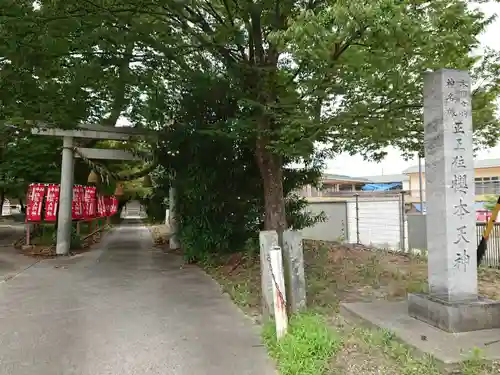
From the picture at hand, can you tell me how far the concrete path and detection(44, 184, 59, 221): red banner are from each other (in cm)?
474

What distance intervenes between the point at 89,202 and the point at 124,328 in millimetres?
12494

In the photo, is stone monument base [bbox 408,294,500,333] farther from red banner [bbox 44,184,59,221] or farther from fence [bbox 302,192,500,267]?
red banner [bbox 44,184,59,221]

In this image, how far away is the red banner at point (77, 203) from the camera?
567 inches

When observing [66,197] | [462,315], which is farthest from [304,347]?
[66,197]

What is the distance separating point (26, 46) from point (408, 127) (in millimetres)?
6834

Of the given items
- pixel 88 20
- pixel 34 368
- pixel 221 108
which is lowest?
pixel 34 368

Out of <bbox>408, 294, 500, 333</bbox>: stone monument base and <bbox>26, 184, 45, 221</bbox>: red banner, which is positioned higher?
<bbox>26, 184, 45, 221</bbox>: red banner

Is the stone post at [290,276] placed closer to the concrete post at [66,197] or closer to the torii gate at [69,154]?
the torii gate at [69,154]

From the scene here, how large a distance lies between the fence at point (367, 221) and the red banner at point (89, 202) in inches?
342

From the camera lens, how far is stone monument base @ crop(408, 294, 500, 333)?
4.21 m

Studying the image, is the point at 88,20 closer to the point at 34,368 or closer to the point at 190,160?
the point at 190,160

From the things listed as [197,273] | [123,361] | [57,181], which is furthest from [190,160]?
[57,181]

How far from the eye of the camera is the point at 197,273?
370 inches

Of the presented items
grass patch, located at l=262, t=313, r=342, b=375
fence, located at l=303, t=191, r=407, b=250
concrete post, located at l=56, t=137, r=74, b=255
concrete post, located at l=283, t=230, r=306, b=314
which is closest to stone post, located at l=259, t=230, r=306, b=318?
concrete post, located at l=283, t=230, r=306, b=314
